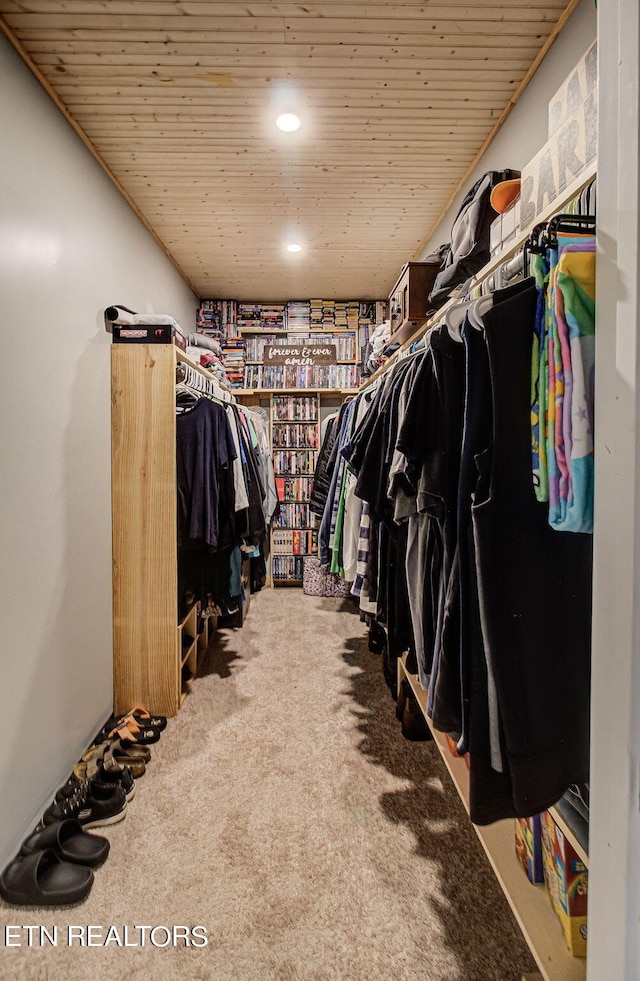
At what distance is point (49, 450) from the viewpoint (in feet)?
5.20

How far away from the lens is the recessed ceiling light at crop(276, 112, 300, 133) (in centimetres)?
185

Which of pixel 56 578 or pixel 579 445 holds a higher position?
pixel 579 445

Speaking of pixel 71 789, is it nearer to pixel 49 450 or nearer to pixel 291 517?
pixel 49 450

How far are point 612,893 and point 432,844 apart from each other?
107cm

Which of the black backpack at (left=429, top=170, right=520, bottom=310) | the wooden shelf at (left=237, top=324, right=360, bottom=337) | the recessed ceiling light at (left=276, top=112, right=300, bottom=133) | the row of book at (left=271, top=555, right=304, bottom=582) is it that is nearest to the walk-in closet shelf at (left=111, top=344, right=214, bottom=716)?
the recessed ceiling light at (left=276, top=112, right=300, bottom=133)

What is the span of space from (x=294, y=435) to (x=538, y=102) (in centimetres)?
303

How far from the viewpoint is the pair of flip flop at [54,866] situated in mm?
1199

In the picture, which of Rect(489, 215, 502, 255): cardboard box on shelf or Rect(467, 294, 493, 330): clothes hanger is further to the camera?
Rect(489, 215, 502, 255): cardboard box on shelf

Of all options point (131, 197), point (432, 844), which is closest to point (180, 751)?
point (432, 844)

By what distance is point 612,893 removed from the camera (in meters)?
0.51

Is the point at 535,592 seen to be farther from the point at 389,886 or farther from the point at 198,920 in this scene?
the point at 198,920

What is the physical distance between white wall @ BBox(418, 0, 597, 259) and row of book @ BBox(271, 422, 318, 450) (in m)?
2.53

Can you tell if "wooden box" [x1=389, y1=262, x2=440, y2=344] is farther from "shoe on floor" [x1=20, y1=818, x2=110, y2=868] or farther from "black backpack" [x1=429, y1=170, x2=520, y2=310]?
"shoe on floor" [x1=20, y1=818, x2=110, y2=868]

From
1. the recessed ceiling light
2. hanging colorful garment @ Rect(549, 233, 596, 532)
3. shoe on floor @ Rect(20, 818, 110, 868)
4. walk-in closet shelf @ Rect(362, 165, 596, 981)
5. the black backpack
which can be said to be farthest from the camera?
the recessed ceiling light
